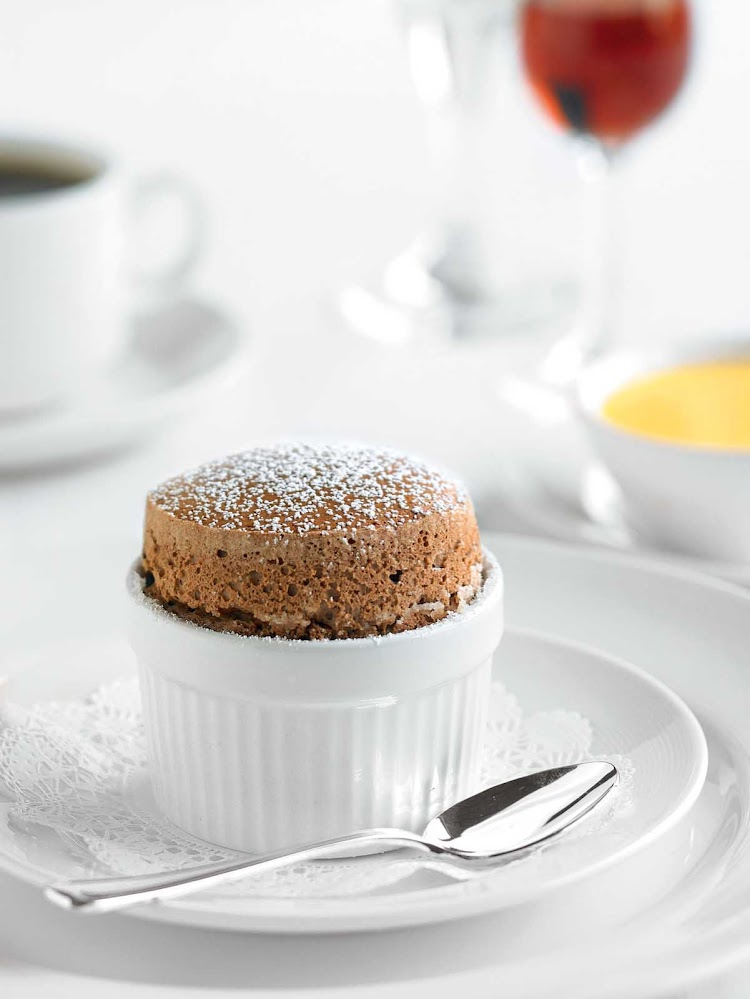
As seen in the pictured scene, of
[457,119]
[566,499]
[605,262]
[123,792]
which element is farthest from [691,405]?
[457,119]

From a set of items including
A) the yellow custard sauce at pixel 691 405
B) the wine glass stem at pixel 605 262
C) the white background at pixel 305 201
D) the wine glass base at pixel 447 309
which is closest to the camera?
the yellow custard sauce at pixel 691 405

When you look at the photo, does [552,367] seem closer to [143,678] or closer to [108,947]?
[143,678]

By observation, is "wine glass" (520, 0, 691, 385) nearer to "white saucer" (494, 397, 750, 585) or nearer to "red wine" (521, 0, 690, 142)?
"red wine" (521, 0, 690, 142)

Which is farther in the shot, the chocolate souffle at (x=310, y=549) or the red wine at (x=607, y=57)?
the red wine at (x=607, y=57)

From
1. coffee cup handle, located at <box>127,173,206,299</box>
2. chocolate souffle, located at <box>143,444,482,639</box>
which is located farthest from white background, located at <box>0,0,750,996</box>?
chocolate souffle, located at <box>143,444,482,639</box>

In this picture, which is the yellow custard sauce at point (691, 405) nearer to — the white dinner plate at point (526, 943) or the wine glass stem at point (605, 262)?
the wine glass stem at point (605, 262)

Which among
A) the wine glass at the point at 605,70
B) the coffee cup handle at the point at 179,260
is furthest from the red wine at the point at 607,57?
the coffee cup handle at the point at 179,260

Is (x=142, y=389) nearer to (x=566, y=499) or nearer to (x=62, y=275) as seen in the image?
(x=62, y=275)

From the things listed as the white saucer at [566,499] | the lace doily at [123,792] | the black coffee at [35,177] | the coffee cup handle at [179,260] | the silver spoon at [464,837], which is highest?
the black coffee at [35,177]
